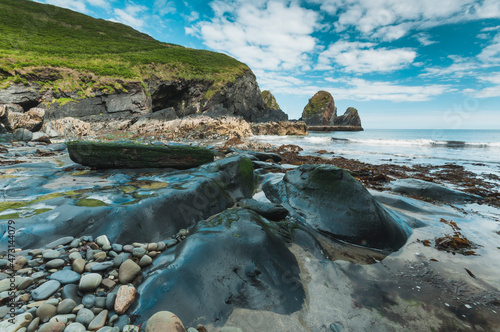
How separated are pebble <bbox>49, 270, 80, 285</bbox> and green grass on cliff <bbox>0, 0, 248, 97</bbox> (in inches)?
1016

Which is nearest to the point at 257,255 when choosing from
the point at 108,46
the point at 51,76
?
the point at 51,76

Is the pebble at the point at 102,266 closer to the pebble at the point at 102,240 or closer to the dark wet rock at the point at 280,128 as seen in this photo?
the pebble at the point at 102,240

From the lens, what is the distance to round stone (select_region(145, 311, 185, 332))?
1218 mm

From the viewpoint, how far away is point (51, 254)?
188cm

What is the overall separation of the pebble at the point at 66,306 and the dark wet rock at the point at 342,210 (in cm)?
271

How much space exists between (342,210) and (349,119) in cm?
10464

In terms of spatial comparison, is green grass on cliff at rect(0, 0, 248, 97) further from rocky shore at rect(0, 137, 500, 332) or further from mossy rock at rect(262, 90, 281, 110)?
mossy rock at rect(262, 90, 281, 110)

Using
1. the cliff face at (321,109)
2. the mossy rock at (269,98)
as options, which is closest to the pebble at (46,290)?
the mossy rock at (269,98)

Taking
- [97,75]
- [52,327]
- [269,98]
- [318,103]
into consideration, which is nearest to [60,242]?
[52,327]

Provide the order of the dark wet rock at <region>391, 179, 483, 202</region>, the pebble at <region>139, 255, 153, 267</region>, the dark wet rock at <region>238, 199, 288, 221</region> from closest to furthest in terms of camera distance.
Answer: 1. the pebble at <region>139, 255, 153, 267</region>
2. the dark wet rock at <region>238, 199, 288, 221</region>
3. the dark wet rock at <region>391, 179, 483, 202</region>

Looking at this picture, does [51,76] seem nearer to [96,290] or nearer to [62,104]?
[62,104]

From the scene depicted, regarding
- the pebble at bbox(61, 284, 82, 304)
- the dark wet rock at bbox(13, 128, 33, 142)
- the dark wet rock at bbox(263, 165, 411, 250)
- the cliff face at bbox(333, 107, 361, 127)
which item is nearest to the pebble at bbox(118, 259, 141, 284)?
the pebble at bbox(61, 284, 82, 304)

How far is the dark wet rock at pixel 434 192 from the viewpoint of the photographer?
14.4 feet

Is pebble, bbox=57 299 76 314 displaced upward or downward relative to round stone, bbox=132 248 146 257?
upward
